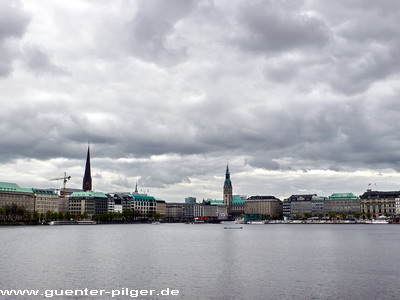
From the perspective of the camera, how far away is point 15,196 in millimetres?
189750

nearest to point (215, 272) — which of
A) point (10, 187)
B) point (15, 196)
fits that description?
point (15, 196)

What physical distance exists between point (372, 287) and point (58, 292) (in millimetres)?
22916

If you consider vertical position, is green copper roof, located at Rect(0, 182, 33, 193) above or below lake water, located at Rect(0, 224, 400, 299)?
above

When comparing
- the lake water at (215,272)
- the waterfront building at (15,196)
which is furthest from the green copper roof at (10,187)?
the lake water at (215,272)

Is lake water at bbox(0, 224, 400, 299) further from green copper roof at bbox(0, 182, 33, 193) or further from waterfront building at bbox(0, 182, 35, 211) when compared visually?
green copper roof at bbox(0, 182, 33, 193)

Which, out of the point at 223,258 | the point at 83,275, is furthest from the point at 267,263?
the point at 83,275

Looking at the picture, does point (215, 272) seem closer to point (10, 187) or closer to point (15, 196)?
point (15, 196)

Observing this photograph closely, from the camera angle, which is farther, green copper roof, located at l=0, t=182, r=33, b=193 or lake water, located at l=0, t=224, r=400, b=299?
green copper roof, located at l=0, t=182, r=33, b=193

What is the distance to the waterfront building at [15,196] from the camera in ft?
606

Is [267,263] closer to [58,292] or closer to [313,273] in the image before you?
[313,273]

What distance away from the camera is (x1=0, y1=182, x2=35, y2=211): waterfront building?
18462cm

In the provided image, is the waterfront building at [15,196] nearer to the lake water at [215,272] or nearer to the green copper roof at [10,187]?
the green copper roof at [10,187]

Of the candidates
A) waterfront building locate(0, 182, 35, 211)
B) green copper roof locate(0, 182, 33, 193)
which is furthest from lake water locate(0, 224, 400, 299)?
green copper roof locate(0, 182, 33, 193)

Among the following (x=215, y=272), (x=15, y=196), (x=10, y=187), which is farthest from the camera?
(x=10, y=187)
